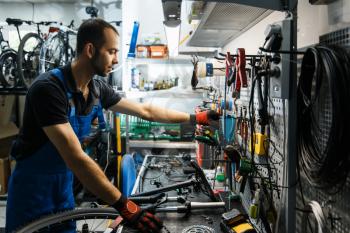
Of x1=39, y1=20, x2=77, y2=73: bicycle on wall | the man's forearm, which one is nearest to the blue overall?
the man's forearm

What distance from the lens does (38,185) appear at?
60.2 inches

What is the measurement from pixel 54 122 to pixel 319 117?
1.06m

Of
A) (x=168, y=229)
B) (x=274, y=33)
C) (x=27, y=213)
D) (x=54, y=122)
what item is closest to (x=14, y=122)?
(x=27, y=213)

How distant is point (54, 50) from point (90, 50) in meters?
3.28

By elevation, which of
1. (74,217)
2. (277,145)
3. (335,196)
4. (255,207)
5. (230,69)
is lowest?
(74,217)

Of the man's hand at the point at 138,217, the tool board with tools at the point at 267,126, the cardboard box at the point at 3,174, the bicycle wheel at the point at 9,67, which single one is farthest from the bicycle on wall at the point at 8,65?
the tool board with tools at the point at 267,126

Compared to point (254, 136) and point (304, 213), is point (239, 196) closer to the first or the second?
point (254, 136)

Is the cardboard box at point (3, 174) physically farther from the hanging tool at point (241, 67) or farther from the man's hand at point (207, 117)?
the hanging tool at point (241, 67)

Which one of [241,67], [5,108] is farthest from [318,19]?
[5,108]

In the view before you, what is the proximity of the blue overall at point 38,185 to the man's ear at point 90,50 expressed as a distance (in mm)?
178

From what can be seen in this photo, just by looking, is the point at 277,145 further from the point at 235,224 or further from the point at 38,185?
the point at 38,185

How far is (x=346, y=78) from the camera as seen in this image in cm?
74

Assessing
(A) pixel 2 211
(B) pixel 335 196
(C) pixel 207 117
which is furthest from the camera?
(A) pixel 2 211

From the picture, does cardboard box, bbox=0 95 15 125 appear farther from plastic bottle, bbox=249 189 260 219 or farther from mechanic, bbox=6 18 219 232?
plastic bottle, bbox=249 189 260 219
